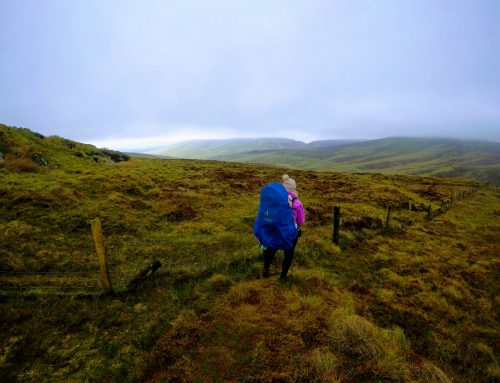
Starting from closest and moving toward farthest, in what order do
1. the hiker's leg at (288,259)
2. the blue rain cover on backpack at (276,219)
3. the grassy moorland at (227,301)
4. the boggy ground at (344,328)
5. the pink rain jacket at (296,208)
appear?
1. the boggy ground at (344,328)
2. the grassy moorland at (227,301)
3. the blue rain cover on backpack at (276,219)
4. the pink rain jacket at (296,208)
5. the hiker's leg at (288,259)

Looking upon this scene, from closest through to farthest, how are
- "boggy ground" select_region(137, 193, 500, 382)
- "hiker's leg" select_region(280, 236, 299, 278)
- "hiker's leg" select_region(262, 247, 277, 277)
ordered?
"boggy ground" select_region(137, 193, 500, 382)
"hiker's leg" select_region(280, 236, 299, 278)
"hiker's leg" select_region(262, 247, 277, 277)

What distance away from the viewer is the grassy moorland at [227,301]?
17.8 ft

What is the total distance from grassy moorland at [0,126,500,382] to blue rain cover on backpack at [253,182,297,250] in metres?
1.43

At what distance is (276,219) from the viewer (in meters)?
7.58

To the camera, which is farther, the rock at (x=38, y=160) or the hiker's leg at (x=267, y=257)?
the rock at (x=38, y=160)

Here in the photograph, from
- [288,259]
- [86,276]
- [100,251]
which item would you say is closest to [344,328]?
[288,259]

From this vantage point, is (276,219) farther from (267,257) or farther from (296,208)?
(267,257)

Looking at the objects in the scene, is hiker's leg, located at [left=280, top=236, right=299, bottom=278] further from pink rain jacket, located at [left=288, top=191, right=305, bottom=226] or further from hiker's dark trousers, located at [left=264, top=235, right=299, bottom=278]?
pink rain jacket, located at [left=288, top=191, right=305, bottom=226]

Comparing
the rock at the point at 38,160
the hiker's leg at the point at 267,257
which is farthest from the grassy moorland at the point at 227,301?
the rock at the point at 38,160

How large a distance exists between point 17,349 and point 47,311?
4.68ft

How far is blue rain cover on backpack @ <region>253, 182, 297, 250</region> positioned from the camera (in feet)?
24.7

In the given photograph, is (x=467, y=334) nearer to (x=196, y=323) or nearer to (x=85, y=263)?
(x=196, y=323)

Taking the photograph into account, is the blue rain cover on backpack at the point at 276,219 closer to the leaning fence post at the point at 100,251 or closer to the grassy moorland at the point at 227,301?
the grassy moorland at the point at 227,301

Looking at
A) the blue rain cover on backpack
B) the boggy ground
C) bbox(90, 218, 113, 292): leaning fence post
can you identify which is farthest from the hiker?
bbox(90, 218, 113, 292): leaning fence post
